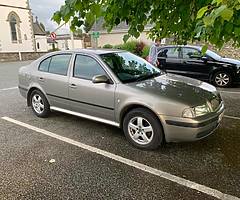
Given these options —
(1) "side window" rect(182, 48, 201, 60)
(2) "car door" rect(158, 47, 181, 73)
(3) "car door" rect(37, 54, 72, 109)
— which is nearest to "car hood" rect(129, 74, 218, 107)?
(3) "car door" rect(37, 54, 72, 109)

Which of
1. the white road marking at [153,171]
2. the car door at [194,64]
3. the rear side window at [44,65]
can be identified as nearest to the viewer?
the white road marking at [153,171]

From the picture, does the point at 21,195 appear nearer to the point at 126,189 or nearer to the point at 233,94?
the point at 126,189

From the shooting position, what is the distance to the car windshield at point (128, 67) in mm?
4949

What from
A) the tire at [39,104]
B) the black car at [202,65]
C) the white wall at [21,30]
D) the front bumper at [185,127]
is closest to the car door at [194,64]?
the black car at [202,65]

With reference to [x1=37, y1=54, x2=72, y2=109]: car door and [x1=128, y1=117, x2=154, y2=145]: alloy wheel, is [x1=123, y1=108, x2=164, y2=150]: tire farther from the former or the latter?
[x1=37, y1=54, x2=72, y2=109]: car door

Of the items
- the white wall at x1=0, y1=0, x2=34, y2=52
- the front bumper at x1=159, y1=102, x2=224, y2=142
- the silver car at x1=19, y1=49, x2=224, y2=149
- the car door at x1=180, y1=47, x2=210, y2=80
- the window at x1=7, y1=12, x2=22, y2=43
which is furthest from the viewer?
the window at x1=7, y1=12, x2=22, y2=43

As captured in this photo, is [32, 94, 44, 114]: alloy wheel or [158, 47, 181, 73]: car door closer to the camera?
[32, 94, 44, 114]: alloy wheel

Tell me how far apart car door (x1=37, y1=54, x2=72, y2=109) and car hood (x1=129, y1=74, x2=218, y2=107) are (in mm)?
1574

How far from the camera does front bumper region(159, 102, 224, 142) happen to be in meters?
4.05

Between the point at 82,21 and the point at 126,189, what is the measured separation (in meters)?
2.16

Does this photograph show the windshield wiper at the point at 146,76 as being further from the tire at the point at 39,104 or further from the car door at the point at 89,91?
the tire at the point at 39,104

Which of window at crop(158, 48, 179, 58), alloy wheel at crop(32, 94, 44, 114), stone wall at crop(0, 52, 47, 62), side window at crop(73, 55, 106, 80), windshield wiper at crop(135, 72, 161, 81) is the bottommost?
stone wall at crop(0, 52, 47, 62)

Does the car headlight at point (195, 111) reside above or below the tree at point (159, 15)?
below

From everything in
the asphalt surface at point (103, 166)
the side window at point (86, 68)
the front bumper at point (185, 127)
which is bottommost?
the asphalt surface at point (103, 166)
